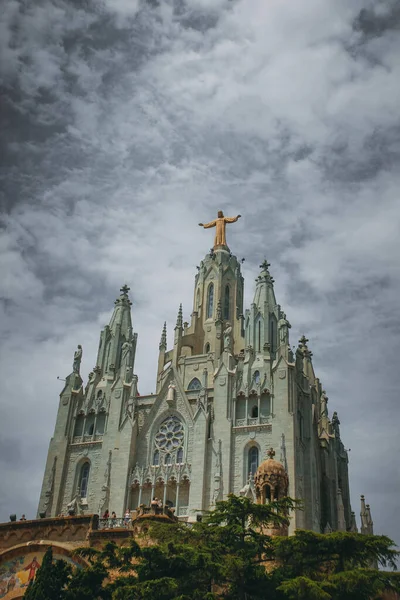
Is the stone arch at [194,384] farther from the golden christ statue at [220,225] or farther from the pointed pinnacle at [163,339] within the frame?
the golden christ statue at [220,225]

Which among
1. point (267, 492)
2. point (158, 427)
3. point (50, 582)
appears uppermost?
point (158, 427)

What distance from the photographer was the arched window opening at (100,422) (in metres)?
49.6

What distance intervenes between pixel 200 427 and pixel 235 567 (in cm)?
2153

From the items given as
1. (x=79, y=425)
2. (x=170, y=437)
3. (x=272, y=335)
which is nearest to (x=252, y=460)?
(x=170, y=437)

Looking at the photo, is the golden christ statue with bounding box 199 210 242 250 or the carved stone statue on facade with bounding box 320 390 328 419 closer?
the carved stone statue on facade with bounding box 320 390 328 419

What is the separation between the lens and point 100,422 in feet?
164

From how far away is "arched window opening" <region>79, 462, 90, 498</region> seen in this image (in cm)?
4725

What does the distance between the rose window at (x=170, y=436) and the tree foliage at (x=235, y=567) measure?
19.9 metres

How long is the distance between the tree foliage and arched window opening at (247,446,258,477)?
16.2 metres

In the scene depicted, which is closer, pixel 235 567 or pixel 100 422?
pixel 235 567

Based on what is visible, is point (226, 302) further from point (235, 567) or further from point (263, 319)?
point (235, 567)

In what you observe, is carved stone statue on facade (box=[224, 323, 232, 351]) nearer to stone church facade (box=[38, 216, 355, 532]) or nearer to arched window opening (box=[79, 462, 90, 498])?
stone church facade (box=[38, 216, 355, 532])

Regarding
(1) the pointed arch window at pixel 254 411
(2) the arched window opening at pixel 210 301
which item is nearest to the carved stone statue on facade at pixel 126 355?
(2) the arched window opening at pixel 210 301

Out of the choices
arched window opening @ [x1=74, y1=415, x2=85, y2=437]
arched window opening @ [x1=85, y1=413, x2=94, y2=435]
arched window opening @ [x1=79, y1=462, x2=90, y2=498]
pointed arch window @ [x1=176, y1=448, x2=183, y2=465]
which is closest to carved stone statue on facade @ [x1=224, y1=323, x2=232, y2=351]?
pointed arch window @ [x1=176, y1=448, x2=183, y2=465]
